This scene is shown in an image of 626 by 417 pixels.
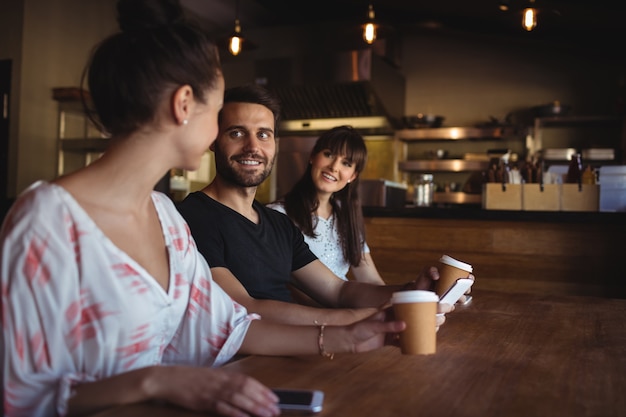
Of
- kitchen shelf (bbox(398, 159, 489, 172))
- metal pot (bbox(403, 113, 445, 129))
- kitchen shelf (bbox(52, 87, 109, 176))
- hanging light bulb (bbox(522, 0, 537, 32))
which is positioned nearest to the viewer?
hanging light bulb (bbox(522, 0, 537, 32))

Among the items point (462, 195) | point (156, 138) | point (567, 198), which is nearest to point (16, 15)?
point (462, 195)

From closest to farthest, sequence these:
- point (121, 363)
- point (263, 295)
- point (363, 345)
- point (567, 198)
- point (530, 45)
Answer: point (121, 363) → point (363, 345) → point (263, 295) → point (567, 198) → point (530, 45)

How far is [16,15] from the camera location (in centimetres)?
617

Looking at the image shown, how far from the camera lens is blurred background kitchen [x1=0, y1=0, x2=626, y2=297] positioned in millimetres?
6184

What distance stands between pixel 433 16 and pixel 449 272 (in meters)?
6.56

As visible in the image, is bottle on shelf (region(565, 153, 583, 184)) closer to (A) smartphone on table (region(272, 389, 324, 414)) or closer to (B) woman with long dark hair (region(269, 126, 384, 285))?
(B) woman with long dark hair (region(269, 126, 384, 285))

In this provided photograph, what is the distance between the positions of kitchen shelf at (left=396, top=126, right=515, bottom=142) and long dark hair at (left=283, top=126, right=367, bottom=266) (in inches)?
159

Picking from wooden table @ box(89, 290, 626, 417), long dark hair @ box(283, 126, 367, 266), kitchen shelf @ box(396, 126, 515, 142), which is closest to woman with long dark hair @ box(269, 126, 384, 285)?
long dark hair @ box(283, 126, 367, 266)

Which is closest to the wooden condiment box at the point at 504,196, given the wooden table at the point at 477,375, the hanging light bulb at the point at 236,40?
the wooden table at the point at 477,375

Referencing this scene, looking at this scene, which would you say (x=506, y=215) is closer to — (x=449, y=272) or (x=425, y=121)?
(x=449, y=272)

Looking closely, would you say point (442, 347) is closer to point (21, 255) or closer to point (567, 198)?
point (21, 255)

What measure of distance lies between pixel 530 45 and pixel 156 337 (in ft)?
23.7

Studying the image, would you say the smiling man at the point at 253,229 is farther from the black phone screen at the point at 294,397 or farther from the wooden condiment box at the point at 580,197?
the wooden condiment box at the point at 580,197

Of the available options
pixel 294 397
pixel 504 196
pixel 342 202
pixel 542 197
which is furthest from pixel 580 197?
pixel 294 397
